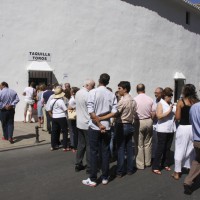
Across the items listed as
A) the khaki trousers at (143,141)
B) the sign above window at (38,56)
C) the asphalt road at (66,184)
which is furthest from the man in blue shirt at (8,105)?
the sign above window at (38,56)

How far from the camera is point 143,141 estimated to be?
7.16 metres

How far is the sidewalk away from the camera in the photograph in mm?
9441

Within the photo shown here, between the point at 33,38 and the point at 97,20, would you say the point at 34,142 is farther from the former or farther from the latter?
the point at 97,20

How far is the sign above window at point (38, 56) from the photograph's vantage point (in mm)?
14586

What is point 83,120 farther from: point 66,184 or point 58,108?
point 58,108

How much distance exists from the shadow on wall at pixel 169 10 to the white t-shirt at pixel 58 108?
35.6ft

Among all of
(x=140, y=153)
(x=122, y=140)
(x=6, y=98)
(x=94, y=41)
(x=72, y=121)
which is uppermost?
(x=94, y=41)

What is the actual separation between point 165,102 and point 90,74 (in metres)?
9.86

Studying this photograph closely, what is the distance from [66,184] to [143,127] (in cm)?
203

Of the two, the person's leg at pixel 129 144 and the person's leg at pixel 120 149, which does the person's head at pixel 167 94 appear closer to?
the person's leg at pixel 129 144

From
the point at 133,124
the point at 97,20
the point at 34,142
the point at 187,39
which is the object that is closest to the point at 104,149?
the point at 133,124

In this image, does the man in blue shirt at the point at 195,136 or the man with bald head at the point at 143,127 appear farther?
the man with bald head at the point at 143,127

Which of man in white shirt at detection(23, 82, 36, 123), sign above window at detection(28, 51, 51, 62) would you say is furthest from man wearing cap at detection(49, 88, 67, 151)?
sign above window at detection(28, 51, 51, 62)

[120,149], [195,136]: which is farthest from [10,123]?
[195,136]
